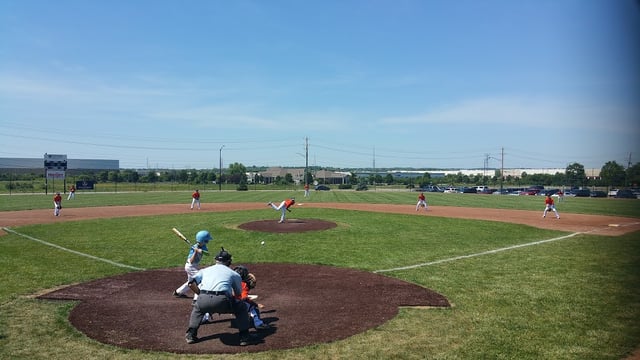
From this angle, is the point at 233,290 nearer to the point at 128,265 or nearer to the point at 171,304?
the point at 171,304

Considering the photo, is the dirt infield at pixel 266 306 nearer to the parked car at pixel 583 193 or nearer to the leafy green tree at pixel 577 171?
the leafy green tree at pixel 577 171

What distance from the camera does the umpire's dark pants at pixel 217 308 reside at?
794 centimetres

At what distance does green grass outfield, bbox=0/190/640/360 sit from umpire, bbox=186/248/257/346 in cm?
63

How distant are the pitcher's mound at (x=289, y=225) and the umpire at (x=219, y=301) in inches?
565

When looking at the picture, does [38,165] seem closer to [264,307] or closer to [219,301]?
[264,307]

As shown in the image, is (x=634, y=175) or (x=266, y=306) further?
(x=266, y=306)

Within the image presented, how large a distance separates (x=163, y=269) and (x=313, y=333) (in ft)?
25.3

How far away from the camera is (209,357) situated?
7.59 meters

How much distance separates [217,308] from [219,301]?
13 centimetres

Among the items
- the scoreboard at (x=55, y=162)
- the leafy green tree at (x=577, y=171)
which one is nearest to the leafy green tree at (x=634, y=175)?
the leafy green tree at (x=577, y=171)

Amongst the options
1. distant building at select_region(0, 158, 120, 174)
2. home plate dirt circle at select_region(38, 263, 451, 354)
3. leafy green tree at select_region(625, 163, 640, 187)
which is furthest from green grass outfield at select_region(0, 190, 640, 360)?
distant building at select_region(0, 158, 120, 174)

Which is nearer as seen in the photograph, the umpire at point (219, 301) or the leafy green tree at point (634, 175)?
the leafy green tree at point (634, 175)

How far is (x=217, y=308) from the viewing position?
7949 millimetres

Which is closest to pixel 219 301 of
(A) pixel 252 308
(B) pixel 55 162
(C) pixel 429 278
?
(A) pixel 252 308
